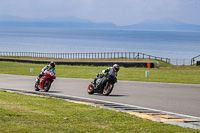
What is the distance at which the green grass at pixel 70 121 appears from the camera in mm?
8023

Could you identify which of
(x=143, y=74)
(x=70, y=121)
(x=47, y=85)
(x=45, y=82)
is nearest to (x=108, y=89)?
(x=47, y=85)

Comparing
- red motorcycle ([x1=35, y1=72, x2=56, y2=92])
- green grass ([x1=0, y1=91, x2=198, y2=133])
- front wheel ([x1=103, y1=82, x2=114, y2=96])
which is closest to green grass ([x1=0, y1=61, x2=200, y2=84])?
front wheel ([x1=103, y1=82, x2=114, y2=96])

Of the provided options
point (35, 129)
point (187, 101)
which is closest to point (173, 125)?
point (35, 129)

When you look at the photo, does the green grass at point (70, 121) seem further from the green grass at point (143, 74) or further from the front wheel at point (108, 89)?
the green grass at point (143, 74)

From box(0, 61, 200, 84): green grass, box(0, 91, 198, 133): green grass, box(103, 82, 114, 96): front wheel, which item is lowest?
box(0, 91, 198, 133): green grass

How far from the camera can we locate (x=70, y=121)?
911 centimetres

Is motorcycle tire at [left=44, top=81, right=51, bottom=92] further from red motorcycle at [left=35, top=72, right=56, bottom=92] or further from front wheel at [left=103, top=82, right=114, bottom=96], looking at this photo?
front wheel at [left=103, top=82, right=114, bottom=96]

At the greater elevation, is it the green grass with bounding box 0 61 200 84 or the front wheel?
the green grass with bounding box 0 61 200 84

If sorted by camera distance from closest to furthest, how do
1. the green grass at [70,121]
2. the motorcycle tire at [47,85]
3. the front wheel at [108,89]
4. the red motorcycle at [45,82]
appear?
the green grass at [70,121], the front wheel at [108,89], the red motorcycle at [45,82], the motorcycle tire at [47,85]

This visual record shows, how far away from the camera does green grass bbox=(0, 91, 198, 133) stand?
802cm

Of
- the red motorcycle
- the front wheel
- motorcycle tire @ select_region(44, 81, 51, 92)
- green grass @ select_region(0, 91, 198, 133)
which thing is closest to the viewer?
green grass @ select_region(0, 91, 198, 133)

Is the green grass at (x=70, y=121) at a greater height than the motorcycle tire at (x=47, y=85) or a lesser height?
lesser

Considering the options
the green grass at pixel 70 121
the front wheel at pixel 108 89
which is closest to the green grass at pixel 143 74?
the front wheel at pixel 108 89

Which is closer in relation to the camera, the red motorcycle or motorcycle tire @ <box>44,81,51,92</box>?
the red motorcycle
